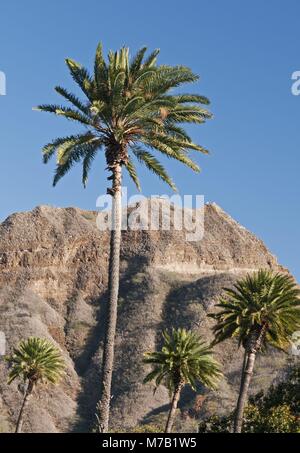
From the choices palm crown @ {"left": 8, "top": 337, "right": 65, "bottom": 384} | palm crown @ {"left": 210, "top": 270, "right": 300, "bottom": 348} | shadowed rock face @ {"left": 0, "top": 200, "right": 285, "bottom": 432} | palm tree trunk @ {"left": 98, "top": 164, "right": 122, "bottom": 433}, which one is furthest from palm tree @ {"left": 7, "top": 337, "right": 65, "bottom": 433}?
shadowed rock face @ {"left": 0, "top": 200, "right": 285, "bottom": 432}

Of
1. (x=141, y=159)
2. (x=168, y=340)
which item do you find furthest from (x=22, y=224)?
(x=141, y=159)

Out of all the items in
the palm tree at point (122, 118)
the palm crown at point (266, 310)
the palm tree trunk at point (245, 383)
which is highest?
the palm tree at point (122, 118)

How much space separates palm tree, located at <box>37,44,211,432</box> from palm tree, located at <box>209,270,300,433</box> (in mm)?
9743

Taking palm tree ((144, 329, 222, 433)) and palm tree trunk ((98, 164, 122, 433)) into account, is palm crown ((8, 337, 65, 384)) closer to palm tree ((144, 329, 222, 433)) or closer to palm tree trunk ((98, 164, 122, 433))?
palm tree ((144, 329, 222, 433))

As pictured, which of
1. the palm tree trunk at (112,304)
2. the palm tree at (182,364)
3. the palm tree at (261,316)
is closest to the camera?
the palm tree trunk at (112,304)

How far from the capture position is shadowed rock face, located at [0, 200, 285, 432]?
126m

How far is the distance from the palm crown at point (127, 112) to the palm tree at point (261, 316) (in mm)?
9734

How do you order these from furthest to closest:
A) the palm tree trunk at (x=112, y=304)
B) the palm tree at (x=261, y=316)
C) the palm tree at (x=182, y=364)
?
the palm tree at (x=182, y=364)
the palm tree at (x=261, y=316)
the palm tree trunk at (x=112, y=304)

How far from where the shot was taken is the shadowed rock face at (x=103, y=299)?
414 feet

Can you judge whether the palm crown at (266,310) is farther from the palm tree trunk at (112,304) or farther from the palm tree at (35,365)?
the palm tree at (35,365)

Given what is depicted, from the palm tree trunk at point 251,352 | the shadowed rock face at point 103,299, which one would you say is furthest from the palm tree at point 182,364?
the shadowed rock face at point 103,299

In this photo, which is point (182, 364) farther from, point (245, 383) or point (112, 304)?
point (112, 304)

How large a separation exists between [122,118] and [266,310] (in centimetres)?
1426
